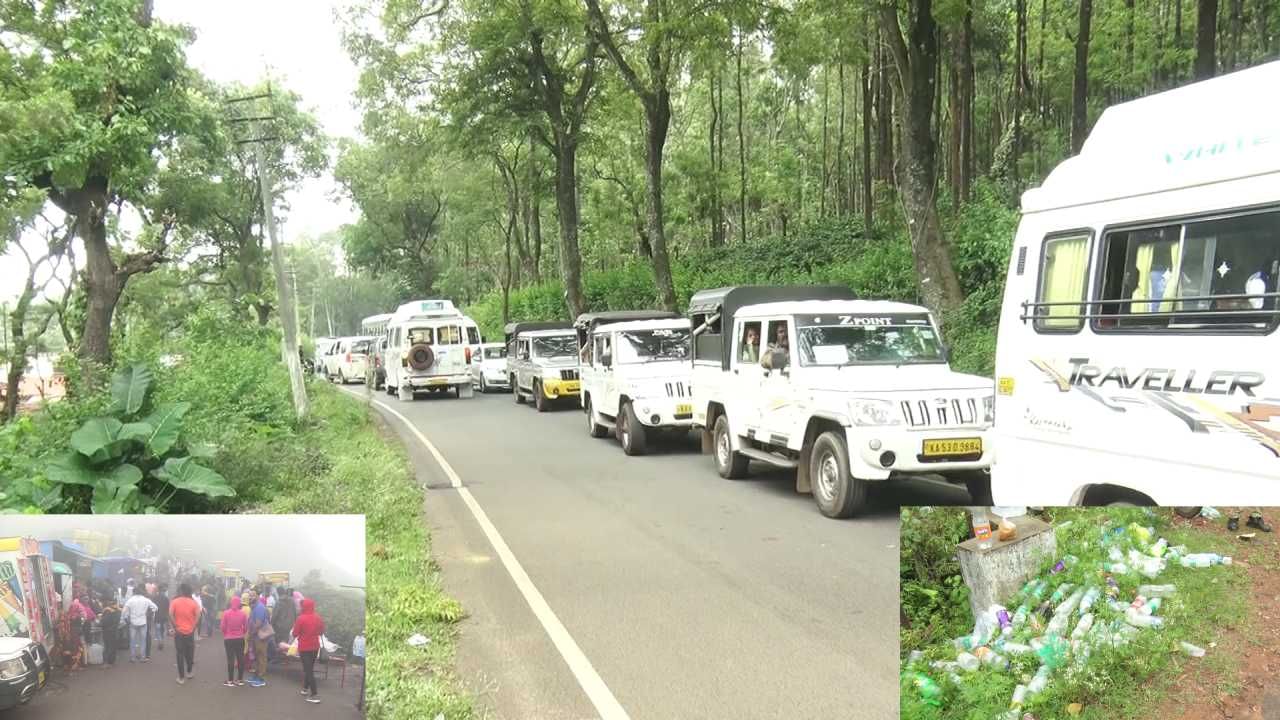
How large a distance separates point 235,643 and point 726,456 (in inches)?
362

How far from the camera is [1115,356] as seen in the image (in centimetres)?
586

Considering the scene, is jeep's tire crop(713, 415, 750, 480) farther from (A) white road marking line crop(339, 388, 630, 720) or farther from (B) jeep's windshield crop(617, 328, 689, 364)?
(B) jeep's windshield crop(617, 328, 689, 364)

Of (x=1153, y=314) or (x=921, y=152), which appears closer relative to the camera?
(x=1153, y=314)

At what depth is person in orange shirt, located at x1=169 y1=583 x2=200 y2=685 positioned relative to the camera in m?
3.44

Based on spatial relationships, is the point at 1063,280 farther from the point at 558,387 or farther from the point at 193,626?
the point at 558,387

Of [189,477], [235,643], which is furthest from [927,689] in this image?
[189,477]

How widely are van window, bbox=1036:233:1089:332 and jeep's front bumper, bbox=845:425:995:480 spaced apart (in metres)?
2.46

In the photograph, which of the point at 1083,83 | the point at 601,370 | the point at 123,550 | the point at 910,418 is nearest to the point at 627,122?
the point at 1083,83

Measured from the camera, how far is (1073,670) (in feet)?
9.93

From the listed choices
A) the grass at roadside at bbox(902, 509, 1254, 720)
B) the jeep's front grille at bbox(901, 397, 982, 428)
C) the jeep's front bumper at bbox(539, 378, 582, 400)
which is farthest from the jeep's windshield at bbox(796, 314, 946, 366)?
the jeep's front bumper at bbox(539, 378, 582, 400)

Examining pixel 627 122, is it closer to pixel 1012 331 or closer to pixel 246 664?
pixel 1012 331

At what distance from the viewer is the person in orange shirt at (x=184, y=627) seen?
11.3 feet

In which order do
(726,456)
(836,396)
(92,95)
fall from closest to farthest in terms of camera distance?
(836,396) < (726,456) < (92,95)

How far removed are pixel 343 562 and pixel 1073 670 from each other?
249 cm
